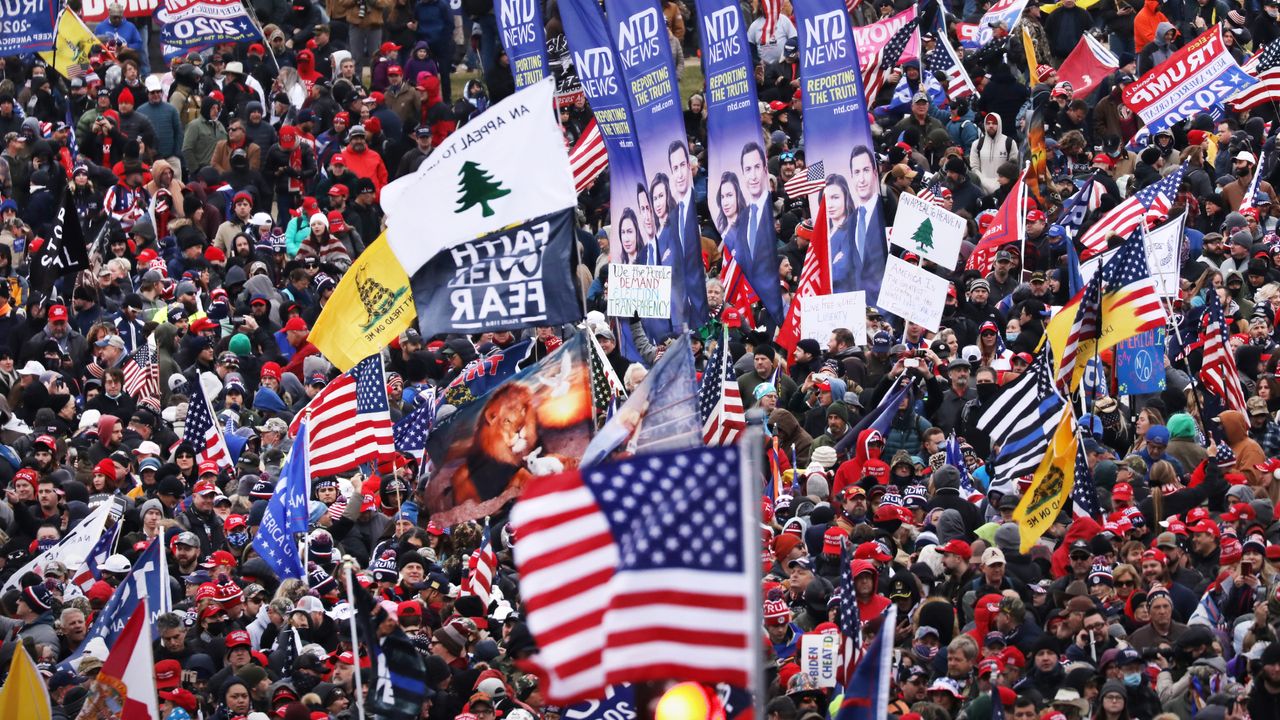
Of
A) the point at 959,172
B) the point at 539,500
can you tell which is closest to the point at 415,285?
the point at 539,500

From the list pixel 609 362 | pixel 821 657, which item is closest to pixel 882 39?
pixel 609 362

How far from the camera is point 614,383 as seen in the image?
22203mm

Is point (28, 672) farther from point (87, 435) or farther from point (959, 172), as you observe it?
point (959, 172)

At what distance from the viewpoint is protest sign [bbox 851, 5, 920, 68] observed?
1265 inches

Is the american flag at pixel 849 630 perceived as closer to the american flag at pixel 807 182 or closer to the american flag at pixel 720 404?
the american flag at pixel 720 404

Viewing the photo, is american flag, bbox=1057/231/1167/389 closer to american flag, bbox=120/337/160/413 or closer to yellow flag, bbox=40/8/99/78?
american flag, bbox=120/337/160/413

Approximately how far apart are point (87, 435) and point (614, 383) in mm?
5399

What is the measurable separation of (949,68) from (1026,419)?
11959mm

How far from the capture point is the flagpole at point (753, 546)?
1160cm

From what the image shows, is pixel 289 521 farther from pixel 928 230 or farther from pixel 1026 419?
pixel 928 230

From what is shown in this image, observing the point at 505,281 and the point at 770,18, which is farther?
the point at 770,18

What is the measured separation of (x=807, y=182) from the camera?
27.3m

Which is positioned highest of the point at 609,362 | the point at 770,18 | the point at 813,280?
the point at 770,18

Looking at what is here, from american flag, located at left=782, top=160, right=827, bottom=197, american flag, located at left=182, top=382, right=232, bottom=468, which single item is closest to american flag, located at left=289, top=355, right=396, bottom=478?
american flag, located at left=182, top=382, right=232, bottom=468
